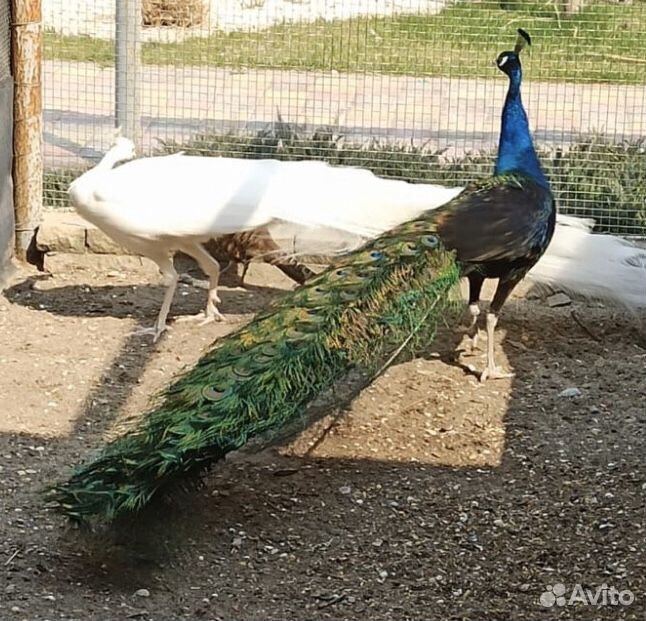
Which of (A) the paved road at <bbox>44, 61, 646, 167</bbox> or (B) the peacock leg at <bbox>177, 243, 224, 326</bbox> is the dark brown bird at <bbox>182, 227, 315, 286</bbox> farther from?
(A) the paved road at <bbox>44, 61, 646, 167</bbox>

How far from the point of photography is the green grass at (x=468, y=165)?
6.76 meters

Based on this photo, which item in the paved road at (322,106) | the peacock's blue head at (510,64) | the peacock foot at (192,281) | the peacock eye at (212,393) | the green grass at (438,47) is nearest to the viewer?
the peacock eye at (212,393)

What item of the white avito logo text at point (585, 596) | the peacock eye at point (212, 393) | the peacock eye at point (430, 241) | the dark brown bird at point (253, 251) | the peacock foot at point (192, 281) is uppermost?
the peacock eye at point (430, 241)

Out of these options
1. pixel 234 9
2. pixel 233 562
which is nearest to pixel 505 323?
pixel 233 562

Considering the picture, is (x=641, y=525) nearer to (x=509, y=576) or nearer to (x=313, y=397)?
(x=509, y=576)

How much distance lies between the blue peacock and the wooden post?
2451mm

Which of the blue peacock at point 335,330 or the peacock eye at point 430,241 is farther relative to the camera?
the peacock eye at point 430,241

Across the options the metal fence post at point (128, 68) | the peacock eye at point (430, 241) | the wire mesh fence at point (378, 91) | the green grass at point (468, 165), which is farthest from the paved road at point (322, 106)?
the peacock eye at point (430, 241)

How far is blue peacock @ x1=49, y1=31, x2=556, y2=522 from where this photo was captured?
355 cm

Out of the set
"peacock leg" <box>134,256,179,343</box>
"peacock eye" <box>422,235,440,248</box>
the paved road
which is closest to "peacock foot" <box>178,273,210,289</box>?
"peacock leg" <box>134,256,179,343</box>

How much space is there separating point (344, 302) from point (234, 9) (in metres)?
6.17

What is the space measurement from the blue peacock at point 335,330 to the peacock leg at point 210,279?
1.21 m

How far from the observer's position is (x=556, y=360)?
553 centimetres

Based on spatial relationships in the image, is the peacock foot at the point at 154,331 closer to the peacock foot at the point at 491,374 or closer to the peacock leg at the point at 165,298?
the peacock leg at the point at 165,298
